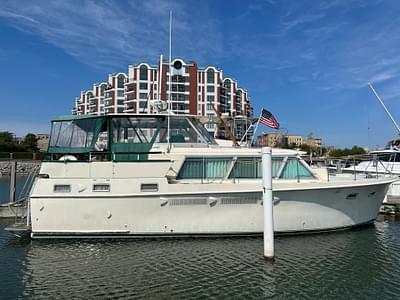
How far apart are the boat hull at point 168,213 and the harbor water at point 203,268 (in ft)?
1.17

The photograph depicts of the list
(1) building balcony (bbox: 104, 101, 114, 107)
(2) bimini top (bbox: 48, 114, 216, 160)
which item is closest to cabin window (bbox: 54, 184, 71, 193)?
(2) bimini top (bbox: 48, 114, 216, 160)

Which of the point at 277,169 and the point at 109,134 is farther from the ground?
the point at 109,134

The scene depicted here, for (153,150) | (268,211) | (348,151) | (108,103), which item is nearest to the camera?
(268,211)

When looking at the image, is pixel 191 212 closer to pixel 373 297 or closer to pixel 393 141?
pixel 373 297

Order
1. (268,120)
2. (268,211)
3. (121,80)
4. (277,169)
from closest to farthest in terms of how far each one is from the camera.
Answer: (268,211)
(277,169)
(268,120)
(121,80)

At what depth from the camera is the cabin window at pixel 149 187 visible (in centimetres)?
1157

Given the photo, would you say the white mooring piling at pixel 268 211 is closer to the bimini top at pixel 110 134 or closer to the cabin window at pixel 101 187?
the bimini top at pixel 110 134

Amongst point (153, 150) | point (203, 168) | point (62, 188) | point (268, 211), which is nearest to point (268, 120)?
point (203, 168)

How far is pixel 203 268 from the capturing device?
898cm

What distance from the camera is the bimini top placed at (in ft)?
41.1

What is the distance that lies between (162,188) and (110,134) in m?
2.87

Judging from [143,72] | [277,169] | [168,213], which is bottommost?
[168,213]

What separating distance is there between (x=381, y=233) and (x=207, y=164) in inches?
262

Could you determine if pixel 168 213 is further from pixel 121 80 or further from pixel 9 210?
pixel 121 80
